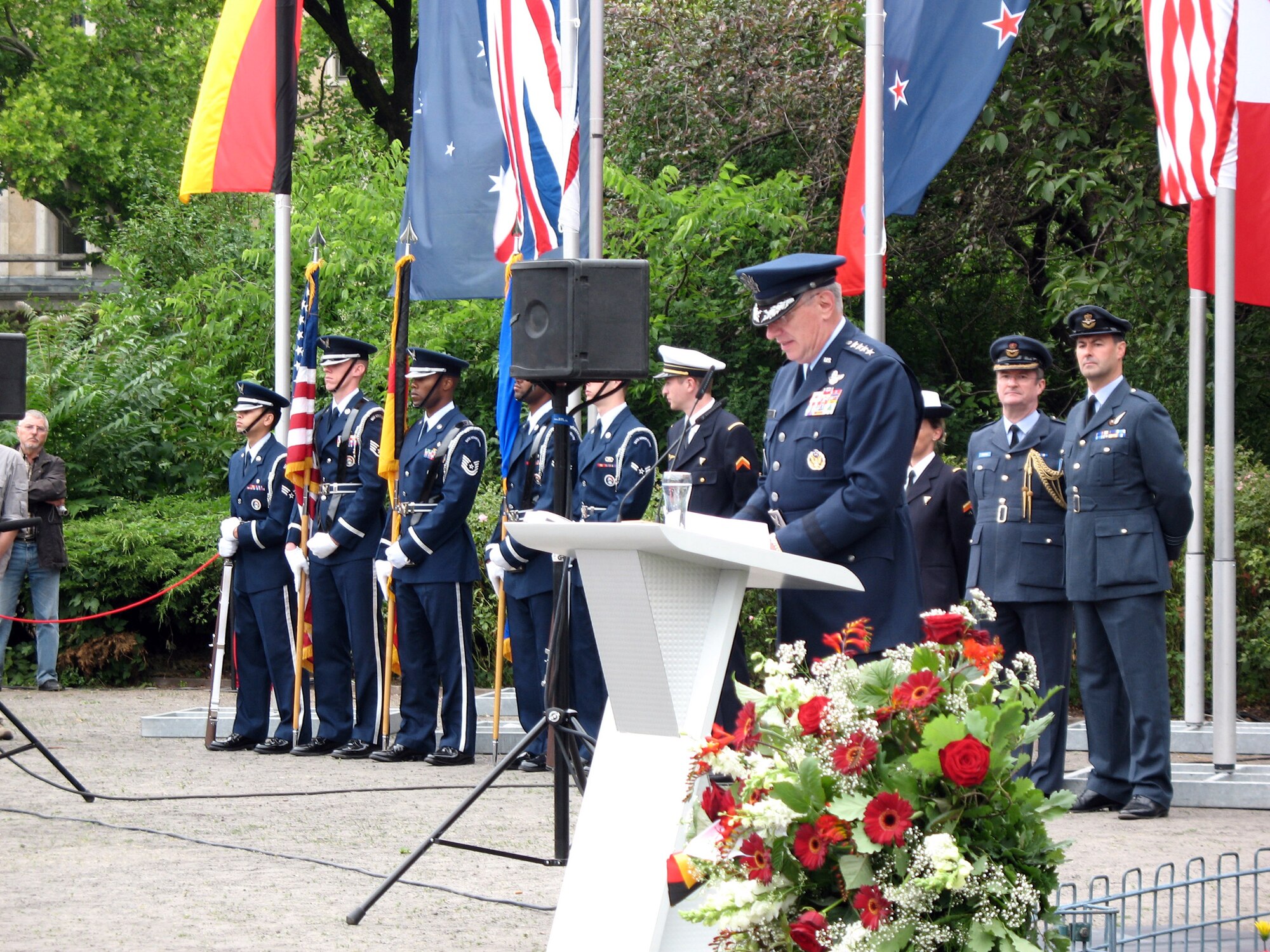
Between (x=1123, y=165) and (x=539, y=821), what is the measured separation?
831cm

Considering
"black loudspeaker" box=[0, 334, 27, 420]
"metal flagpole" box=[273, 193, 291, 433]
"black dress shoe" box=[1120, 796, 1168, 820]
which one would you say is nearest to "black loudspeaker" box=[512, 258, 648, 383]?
"black dress shoe" box=[1120, 796, 1168, 820]

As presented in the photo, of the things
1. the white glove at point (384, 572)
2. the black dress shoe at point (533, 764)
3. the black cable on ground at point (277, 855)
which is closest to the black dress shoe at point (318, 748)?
the white glove at point (384, 572)

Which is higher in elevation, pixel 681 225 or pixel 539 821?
pixel 681 225

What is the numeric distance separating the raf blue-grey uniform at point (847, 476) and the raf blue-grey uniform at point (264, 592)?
543 centimetres

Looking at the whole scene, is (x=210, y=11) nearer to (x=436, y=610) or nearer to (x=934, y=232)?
(x=934, y=232)

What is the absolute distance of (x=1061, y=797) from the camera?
343 cm

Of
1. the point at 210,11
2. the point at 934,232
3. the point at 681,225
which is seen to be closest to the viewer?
the point at 681,225

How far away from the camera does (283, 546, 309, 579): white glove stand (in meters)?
9.46

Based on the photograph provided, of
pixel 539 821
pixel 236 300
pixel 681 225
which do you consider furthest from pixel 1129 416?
pixel 236 300

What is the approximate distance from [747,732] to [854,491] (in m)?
A: 1.26

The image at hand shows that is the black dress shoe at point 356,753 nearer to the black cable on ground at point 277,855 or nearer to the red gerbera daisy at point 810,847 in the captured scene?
the black cable on ground at point 277,855

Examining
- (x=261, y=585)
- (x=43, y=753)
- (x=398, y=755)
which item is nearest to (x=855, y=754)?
(x=43, y=753)

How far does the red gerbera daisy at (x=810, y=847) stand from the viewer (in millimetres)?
3252

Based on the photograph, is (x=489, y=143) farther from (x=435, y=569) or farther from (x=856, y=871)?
(x=856, y=871)
